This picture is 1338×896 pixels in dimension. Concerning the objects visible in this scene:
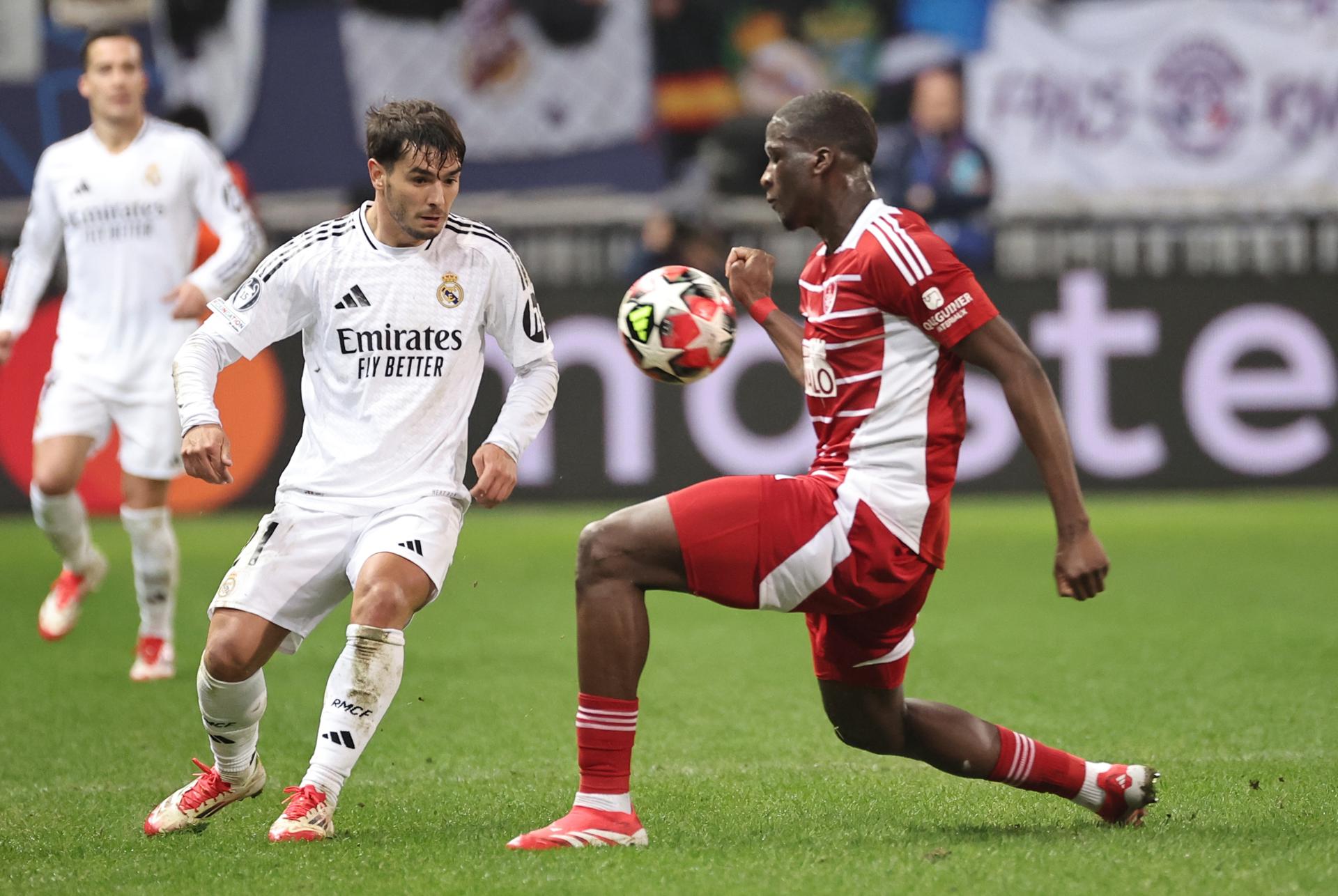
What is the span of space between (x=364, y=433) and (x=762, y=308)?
1.16 meters

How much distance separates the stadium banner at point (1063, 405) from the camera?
12.6m

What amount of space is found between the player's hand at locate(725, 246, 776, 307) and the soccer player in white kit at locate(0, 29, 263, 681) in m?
3.08

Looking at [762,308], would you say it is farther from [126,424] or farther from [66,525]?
[66,525]

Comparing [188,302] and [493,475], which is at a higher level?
[188,302]

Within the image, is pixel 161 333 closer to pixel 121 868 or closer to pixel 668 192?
pixel 121 868

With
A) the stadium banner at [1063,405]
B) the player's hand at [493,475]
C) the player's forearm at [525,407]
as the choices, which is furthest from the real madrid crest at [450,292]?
the stadium banner at [1063,405]

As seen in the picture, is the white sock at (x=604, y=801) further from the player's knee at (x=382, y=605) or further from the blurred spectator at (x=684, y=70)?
the blurred spectator at (x=684, y=70)

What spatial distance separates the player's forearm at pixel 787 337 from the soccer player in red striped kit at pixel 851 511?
0.39 meters

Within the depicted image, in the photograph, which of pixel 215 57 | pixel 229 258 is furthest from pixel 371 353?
pixel 215 57

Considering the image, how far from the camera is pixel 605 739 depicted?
164 inches

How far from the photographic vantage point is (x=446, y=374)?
4746 mm

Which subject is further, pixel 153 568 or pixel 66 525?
pixel 66 525

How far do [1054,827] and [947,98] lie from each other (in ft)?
34.1

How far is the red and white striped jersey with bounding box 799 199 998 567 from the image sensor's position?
411 centimetres
